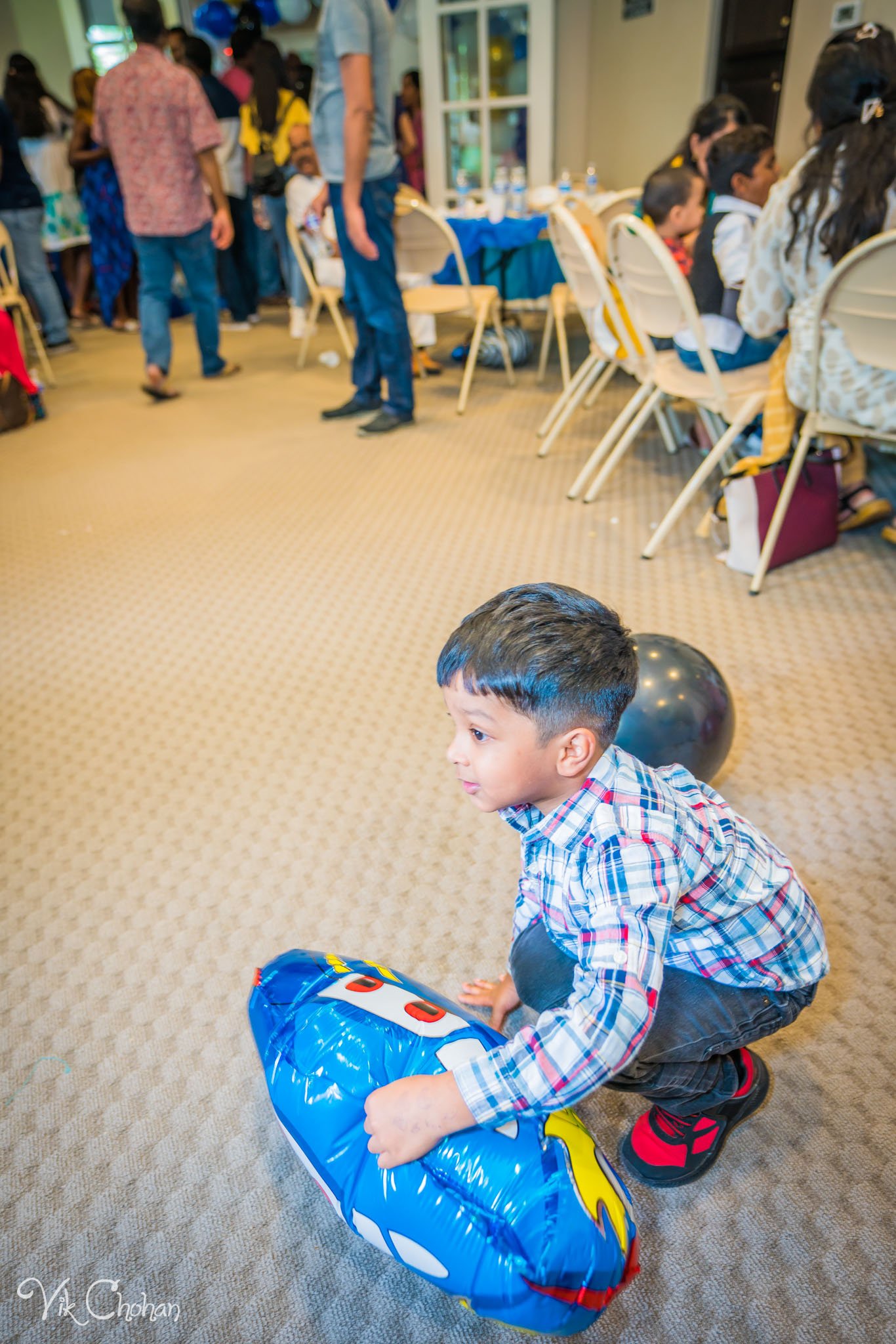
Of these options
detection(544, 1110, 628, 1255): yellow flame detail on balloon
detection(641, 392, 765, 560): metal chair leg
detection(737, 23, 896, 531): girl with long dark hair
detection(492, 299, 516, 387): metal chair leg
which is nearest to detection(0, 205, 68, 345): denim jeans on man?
detection(492, 299, 516, 387): metal chair leg

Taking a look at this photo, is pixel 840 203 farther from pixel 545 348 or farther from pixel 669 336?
pixel 545 348

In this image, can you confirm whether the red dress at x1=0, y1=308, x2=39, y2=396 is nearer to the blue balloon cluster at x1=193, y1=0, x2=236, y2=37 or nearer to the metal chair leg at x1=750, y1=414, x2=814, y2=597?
the metal chair leg at x1=750, y1=414, x2=814, y2=597

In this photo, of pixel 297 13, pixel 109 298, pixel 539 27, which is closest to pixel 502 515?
pixel 539 27

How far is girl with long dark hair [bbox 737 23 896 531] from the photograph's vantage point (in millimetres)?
1702

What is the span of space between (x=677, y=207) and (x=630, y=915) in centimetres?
255

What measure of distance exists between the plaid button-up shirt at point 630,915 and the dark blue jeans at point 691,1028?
0.07ft

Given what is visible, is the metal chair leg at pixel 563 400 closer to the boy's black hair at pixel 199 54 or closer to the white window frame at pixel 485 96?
the white window frame at pixel 485 96

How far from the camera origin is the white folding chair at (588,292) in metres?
2.21

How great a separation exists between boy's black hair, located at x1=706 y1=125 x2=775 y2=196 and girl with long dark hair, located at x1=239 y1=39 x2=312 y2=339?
2.95 metres

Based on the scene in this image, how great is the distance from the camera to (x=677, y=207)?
2553 mm

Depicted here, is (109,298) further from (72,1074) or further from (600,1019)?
(600,1019)

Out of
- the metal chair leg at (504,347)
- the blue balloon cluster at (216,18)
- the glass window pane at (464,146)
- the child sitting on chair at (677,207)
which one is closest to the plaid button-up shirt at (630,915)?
the child sitting on chair at (677,207)

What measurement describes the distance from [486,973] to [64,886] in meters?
0.72

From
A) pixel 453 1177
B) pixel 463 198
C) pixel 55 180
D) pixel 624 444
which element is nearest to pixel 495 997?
pixel 453 1177
